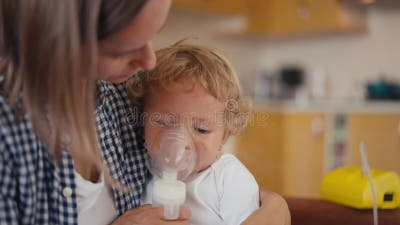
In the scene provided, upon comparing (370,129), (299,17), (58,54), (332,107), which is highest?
(299,17)

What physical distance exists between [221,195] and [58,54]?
0.46 meters

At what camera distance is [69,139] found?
798 mm

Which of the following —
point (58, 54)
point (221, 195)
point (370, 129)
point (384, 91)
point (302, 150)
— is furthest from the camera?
point (302, 150)

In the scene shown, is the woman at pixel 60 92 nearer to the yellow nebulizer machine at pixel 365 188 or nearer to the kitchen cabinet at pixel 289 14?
the yellow nebulizer machine at pixel 365 188

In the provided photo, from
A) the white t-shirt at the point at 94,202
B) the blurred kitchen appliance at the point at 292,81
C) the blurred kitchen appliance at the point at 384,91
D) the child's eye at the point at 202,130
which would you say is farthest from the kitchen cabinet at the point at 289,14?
the white t-shirt at the point at 94,202

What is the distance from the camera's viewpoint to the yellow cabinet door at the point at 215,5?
Answer: 393 cm

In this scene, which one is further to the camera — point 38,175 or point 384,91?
point 384,91

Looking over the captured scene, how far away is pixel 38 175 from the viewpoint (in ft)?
2.65

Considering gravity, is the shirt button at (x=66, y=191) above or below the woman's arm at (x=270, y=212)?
above

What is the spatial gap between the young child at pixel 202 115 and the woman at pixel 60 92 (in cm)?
15

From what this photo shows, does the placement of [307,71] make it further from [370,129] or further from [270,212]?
[270,212]

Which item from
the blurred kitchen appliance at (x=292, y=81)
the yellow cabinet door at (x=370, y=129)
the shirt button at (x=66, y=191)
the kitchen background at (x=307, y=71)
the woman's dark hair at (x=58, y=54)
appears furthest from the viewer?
the blurred kitchen appliance at (x=292, y=81)

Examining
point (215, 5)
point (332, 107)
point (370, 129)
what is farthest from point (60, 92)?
point (215, 5)

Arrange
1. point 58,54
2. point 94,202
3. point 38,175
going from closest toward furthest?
→ 1. point 58,54
2. point 38,175
3. point 94,202
